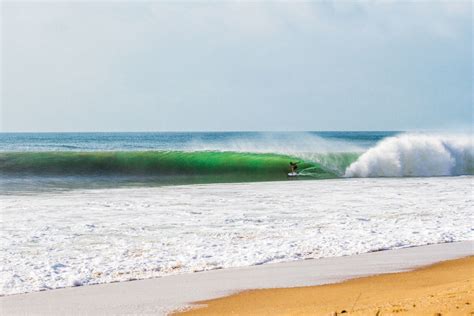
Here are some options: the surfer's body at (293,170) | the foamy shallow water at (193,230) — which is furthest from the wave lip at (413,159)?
the foamy shallow water at (193,230)

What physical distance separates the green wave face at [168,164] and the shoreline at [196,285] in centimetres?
1803

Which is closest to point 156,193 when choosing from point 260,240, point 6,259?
point 260,240

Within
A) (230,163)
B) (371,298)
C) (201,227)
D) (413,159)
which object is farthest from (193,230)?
(230,163)

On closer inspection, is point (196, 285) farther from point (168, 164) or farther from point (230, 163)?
point (230, 163)

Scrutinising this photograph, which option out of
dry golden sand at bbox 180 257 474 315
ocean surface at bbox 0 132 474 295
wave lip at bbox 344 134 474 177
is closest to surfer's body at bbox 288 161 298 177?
wave lip at bbox 344 134 474 177

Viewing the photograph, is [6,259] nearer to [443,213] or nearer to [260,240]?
[260,240]

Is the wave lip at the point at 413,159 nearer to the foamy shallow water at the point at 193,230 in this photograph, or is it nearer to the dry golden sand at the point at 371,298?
→ the foamy shallow water at the point at 193,230

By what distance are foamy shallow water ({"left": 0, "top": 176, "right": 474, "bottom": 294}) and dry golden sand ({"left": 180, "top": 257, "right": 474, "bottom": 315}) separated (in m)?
1.25

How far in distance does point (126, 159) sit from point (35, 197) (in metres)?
15.6

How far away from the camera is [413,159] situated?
26562 mm

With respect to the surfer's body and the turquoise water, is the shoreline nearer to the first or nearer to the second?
the turquoise water

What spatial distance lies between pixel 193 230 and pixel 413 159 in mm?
18848

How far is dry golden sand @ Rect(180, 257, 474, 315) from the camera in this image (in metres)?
4.73

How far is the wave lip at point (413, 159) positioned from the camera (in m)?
26.0
